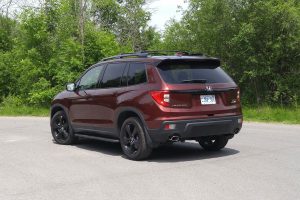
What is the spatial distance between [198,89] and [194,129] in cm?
66

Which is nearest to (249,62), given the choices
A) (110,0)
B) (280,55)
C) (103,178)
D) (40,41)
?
(280,55)

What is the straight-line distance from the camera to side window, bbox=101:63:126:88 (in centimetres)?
924

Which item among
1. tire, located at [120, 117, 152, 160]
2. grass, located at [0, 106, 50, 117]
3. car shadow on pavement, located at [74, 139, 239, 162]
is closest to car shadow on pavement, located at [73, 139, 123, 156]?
car shadow on pavement, located at [74, 139, 239, 162]

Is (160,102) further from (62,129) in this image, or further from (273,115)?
(273,115)

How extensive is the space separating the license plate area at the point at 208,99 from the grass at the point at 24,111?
12.7 m

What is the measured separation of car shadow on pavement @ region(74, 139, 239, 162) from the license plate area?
981 mm

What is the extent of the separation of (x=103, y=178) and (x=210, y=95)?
2401mm

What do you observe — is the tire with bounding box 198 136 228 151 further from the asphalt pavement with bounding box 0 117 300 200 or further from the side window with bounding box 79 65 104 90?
the side window with bounding box 79 65 104 90

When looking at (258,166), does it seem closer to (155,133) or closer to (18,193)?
(155,133)

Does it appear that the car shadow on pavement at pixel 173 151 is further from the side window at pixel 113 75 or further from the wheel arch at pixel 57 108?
the side window at pixel 113 75

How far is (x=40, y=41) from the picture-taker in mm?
23359

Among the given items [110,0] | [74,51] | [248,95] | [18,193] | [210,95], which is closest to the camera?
[18,193]

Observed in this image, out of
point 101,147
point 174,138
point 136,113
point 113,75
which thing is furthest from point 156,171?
point 101,147

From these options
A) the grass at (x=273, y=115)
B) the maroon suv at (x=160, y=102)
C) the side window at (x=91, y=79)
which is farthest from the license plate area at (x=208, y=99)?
the grass at (x=273, y=115)
